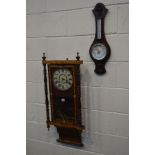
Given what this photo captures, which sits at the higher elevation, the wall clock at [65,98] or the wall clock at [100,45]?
the wall clock at [100,45]

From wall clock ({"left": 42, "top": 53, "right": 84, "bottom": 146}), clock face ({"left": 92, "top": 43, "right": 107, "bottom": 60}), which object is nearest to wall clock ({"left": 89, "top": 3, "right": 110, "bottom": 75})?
clock face ({"left": 92, "top": 43, "right": 107, "bottom": 60})

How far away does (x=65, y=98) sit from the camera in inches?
73.0

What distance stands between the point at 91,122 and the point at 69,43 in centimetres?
65

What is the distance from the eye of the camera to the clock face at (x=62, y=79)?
5.93 feet

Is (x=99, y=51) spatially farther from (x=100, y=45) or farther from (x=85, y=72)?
(x=85, y=72)

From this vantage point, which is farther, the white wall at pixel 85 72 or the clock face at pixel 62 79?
the clock face at pixel 62 79

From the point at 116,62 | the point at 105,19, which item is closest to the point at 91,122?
the point at 116,62

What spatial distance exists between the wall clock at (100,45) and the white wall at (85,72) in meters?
0.04

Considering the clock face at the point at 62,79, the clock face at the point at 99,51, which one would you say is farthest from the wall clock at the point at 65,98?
the clock face at the point at 99,51

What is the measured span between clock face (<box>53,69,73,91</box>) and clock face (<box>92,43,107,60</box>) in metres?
0.24

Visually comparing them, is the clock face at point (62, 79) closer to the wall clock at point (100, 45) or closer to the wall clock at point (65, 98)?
the wall clock at point (65, 98)

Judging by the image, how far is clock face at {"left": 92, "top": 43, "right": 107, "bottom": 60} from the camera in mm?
1717

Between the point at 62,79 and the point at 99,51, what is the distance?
36 cm

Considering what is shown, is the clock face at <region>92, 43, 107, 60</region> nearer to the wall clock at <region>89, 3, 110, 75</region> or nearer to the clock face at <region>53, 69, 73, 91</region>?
the wall clock at <region>89, 3, 110, 75</region>
